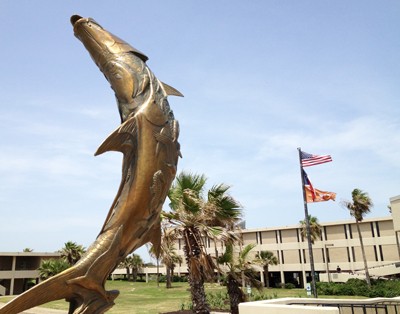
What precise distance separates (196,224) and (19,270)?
41286 mm

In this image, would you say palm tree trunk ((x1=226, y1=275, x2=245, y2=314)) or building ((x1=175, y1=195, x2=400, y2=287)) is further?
building ((x1=175, y1=195, x2=400, y2=287))

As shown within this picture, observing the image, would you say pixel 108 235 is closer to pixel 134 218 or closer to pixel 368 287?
pixel 134 218

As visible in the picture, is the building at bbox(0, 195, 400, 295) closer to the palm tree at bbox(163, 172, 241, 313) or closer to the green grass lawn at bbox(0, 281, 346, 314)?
the green grass lawn at bbox(0, 281, 346, 314)

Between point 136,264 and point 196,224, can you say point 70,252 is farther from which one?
point 196,224

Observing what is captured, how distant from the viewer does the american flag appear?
19.9 metres

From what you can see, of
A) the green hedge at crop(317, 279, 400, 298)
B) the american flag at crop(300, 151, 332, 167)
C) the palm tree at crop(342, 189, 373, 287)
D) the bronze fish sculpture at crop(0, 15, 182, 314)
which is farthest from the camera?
the palm tree at crop(342, 189, 373, 287)

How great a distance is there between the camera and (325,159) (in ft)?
65.2

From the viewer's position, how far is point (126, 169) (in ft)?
20.3

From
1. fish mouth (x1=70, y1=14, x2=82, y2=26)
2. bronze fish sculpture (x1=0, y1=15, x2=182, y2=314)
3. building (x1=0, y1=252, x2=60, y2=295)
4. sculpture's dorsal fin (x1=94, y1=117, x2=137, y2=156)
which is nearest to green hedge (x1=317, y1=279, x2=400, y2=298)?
bronze fish sculpture (x1=0, y1=15, x2=182, y2=314)

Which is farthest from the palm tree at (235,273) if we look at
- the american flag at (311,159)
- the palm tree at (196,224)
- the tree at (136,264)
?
the tree at (136,264)

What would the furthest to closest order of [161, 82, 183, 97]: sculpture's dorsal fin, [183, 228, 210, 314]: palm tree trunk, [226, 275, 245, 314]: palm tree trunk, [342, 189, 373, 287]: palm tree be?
[342, 189, 373, 287]: palm tree → [226, 275, 245, 314]: palm tree trunk → [183, 228, 210, 314]: palm tree trunk → [161, 82, 183, 97]: sculpture's dorsal fin

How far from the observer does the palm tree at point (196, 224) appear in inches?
523

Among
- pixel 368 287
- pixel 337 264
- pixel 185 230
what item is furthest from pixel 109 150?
pixel 337 264

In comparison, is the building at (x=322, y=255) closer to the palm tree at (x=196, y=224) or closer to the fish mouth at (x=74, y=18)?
the palm tree at (x=196, y=224)
